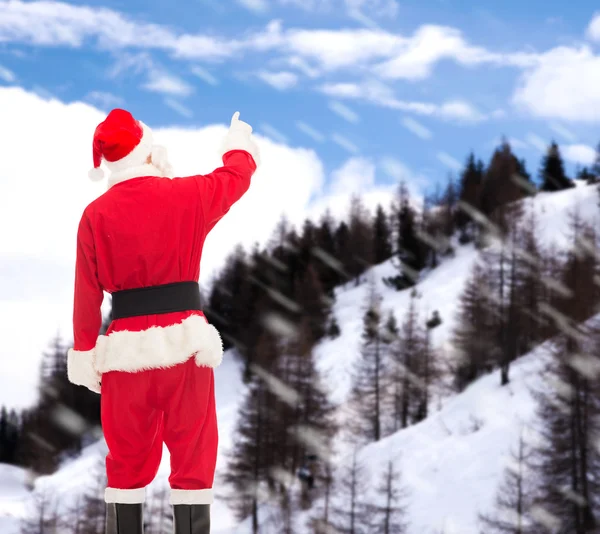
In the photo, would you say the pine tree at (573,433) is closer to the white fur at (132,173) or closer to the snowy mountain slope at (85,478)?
the snowy mountain slope at (85,478)

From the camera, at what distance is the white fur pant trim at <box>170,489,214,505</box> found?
3523 millimetres

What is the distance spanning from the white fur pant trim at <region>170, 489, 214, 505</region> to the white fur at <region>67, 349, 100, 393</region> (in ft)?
2.22

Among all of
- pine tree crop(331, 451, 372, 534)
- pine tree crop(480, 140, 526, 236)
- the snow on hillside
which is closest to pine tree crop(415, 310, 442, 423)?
the snow on hillside

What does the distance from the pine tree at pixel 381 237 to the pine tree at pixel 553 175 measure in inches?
686

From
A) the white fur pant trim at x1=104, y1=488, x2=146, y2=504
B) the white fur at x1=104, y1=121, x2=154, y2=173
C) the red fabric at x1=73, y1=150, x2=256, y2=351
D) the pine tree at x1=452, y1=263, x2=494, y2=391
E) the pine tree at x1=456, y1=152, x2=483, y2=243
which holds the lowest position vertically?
the white fur pant trim at x1=104, y1=488, x2=146, y2=504

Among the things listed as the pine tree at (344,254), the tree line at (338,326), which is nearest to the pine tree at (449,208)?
the tree line at (338,326)

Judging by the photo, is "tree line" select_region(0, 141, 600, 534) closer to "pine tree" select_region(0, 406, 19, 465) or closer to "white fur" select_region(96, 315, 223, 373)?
"pine tree" select_region(0, 406, 19, 465)

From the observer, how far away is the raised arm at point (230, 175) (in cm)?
372

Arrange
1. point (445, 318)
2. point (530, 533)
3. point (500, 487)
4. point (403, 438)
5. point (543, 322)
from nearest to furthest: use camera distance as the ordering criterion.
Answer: point (530, 533)
point (500, 487)
point (403, 438)
point (543, 322)
point (445, 318)

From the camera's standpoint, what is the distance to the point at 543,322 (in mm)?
38688

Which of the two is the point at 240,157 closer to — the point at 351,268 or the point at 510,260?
the point at 510,260

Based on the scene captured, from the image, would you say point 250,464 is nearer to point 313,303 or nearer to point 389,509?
point 389,509

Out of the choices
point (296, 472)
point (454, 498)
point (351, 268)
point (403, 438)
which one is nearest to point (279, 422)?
point (296, 472)

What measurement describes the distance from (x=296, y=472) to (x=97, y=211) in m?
31.5
